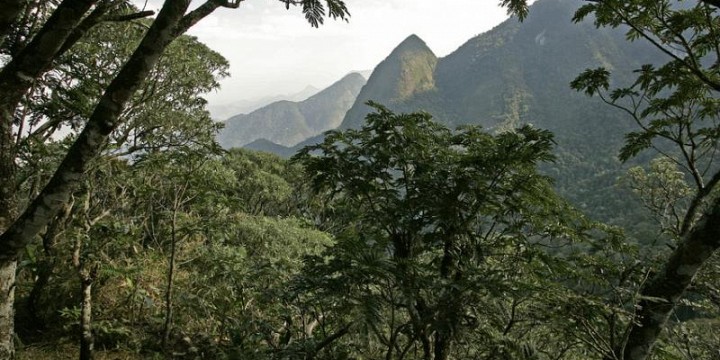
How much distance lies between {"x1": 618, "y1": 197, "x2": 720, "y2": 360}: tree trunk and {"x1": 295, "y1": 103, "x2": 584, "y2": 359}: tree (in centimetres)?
83

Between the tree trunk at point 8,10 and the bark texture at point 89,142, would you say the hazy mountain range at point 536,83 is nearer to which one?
the bark texture at point 89,142

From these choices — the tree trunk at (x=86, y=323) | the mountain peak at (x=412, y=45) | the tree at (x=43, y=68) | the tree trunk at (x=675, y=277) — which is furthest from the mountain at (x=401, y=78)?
the tree at (x=43, y=68)

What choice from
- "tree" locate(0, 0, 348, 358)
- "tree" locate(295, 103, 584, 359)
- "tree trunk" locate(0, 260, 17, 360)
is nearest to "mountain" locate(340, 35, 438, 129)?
"tree" locate(295, 103, 584, 359)

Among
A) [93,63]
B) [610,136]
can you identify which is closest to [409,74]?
[610,136]

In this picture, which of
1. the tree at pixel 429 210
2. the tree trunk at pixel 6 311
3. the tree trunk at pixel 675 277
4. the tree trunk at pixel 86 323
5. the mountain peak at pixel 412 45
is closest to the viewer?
the tree at pixel 429 210

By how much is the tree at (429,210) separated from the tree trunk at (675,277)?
0.83 meters

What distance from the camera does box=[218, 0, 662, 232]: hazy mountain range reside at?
85.5 metres

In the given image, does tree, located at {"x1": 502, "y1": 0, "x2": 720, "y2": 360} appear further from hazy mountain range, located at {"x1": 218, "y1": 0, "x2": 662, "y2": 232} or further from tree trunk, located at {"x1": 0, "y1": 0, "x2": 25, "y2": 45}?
hazy mountain range, located at {"x1": 218, "y1": 0, "x2": 662, "y2": 232}

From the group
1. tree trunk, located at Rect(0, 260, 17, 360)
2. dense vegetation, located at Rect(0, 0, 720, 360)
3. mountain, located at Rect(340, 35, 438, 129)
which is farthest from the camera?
mountain, located at Rect(340, 35, 438, 129)

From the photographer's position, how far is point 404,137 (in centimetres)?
344

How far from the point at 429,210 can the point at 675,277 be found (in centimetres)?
206

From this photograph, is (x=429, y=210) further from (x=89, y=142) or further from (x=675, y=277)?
(x=89, y=142)

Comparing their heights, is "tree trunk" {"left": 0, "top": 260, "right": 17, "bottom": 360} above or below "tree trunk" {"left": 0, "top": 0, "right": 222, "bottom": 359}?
below

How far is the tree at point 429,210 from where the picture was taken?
276 cm
